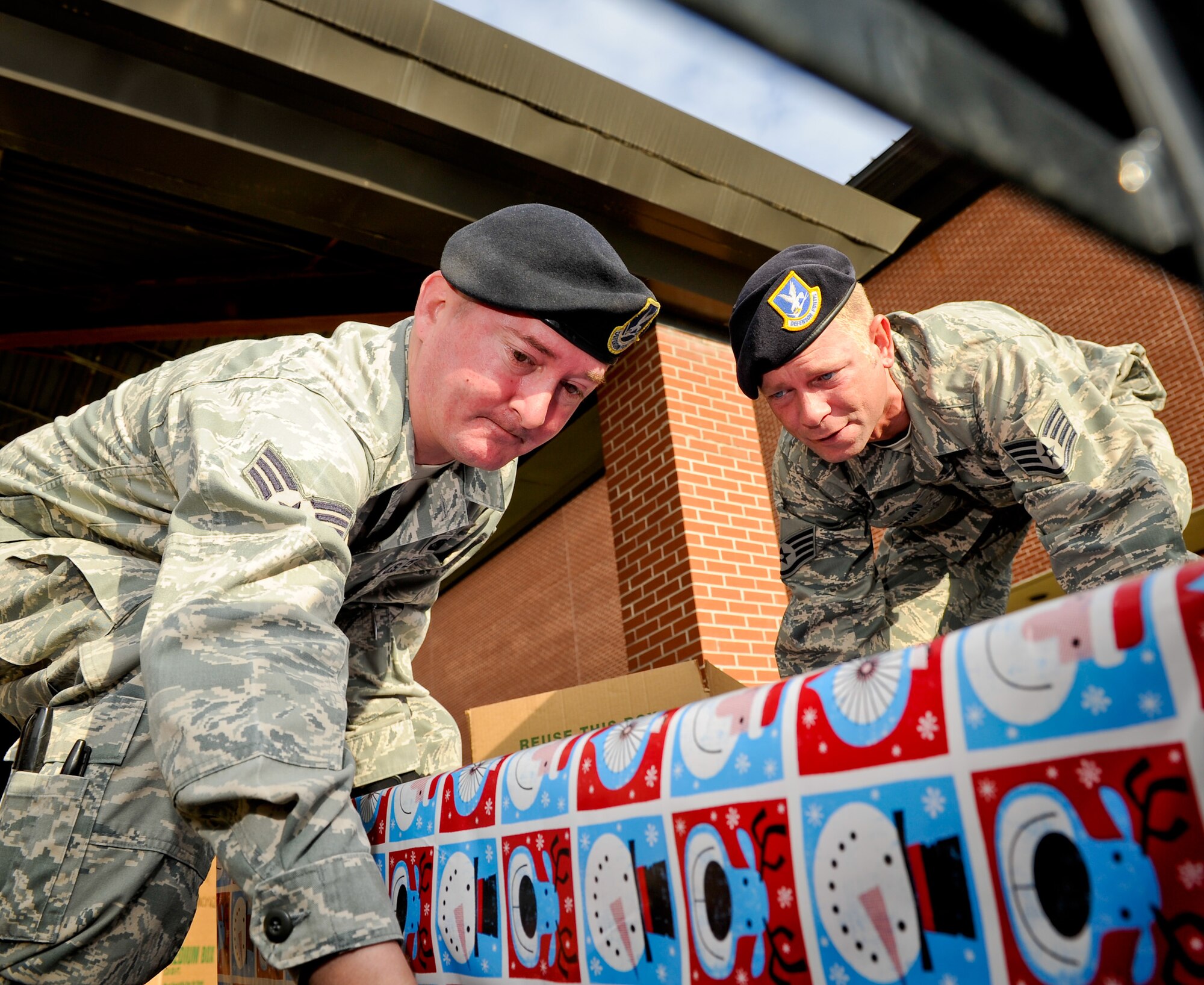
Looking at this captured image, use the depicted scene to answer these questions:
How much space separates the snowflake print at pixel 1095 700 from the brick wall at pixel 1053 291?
26.9ft

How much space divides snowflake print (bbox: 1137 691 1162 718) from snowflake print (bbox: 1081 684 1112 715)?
0.6 inches

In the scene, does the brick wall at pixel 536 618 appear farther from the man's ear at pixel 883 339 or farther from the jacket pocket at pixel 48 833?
the jacket pocket at pixel 48 833

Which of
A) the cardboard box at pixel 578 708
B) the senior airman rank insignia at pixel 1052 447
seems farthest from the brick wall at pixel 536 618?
the senior airman rank insignia at pixel 1052 447

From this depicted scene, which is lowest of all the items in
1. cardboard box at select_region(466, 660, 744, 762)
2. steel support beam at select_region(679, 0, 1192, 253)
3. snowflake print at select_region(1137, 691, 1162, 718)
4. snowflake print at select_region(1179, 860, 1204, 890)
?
snowflake print at select_region(1179, 860, 1204, 890)

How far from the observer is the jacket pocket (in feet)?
3.61

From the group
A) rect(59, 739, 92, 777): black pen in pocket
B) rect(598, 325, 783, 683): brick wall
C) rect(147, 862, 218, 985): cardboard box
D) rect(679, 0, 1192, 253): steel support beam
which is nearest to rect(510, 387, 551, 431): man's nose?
rect(59, 739, 92, 777): black pen in pocket

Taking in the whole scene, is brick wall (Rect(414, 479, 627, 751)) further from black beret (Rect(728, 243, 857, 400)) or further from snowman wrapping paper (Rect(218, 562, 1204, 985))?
snowman wrapping paper (Rect(218, 562, 1204, 985))

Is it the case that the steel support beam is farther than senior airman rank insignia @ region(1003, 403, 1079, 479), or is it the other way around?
senior airman rank insignia @ region(1003, 403, 1079, 479)

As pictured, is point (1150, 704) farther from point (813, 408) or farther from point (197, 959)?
point (197, 959)

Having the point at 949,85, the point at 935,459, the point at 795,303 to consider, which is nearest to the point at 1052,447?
the point at 935,459

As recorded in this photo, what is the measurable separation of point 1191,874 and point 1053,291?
32.3 ft

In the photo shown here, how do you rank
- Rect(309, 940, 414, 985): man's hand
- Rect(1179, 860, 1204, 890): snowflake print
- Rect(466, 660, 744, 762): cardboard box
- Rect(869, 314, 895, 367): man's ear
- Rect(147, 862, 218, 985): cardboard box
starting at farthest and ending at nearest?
Rect(147, 862, 218, 985): cardboard box, Rect(466, 660, 744, 762): cardboard box, Rect(869, 314, 895, 367): man's ear, Rect(309, 940, 414, 985): man's hand, Rect(1179, 860, 1204, 890): snowflake print

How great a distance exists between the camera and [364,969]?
35.7 inches

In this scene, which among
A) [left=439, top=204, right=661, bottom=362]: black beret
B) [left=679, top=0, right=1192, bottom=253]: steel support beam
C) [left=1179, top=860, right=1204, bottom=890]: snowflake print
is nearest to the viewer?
[left=679, top=0, right=1192, bottom=253]: steel support beam
